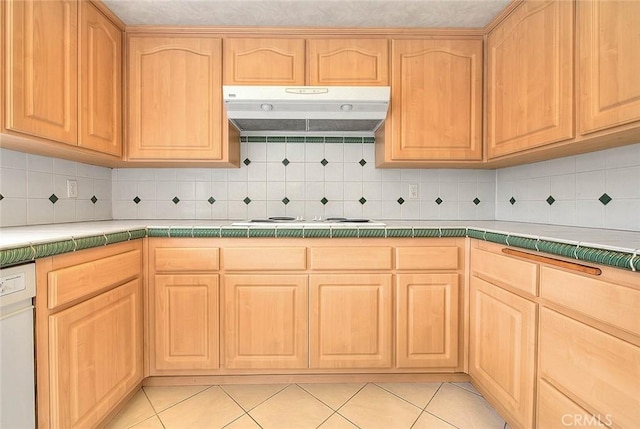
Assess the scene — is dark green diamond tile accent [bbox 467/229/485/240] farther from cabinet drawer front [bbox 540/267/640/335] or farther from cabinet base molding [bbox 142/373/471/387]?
cabinet base molding [bbox 142/373/471/387]

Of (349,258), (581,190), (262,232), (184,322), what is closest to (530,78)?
(581,190)

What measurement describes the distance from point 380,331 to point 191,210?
1515mm

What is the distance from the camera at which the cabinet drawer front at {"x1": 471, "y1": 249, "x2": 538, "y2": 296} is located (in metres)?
1.20

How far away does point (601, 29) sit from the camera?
114cm

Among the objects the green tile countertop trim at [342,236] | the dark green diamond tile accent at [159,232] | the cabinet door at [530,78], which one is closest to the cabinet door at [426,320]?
the green tile countertop trim at [342,236]

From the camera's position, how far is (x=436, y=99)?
186 centimetres

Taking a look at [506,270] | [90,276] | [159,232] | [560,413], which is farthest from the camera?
[159,232]

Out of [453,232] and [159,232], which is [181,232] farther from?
[453,232]

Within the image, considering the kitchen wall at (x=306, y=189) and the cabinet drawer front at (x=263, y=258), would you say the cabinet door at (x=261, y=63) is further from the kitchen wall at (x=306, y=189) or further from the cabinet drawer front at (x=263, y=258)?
the cabinet drawer front at (x=263, y=258)

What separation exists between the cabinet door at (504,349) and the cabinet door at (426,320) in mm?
105

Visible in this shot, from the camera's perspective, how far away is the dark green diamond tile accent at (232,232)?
161cm

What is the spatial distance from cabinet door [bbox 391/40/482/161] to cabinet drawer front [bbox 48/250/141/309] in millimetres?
1559

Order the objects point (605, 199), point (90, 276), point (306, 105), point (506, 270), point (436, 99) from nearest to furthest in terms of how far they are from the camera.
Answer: point (90, 276), point (506, 270), point (605, 199), point (306, 105), point (436, 99)

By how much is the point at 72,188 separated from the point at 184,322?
1.08 m
